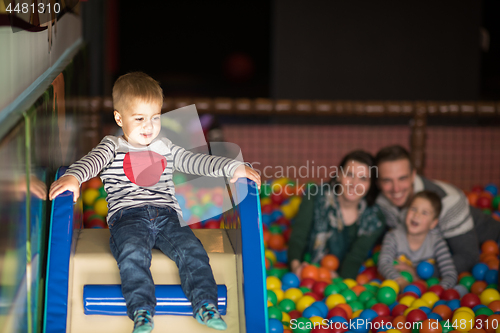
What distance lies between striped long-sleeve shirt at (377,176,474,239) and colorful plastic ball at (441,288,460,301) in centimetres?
40

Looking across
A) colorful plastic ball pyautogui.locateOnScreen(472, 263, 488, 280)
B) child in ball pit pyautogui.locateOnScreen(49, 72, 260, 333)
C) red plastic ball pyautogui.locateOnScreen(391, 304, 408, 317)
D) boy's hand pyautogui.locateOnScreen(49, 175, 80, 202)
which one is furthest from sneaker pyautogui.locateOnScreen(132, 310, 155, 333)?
colorful plastic ball pyautogui.locateOnScreen(472, 263, 488, 280)

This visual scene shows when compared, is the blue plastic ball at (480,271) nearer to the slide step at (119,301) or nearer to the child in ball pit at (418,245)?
the child in ball pit at (418,245)

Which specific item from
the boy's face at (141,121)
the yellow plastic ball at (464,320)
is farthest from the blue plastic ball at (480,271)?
the boy's face at (141,121)

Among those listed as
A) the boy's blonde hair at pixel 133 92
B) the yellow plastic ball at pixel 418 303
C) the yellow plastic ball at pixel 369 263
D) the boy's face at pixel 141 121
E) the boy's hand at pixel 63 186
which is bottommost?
the yellow plastic ball at pixel 418 303

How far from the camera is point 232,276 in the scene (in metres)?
1.39

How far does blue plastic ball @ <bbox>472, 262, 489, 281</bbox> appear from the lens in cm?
236

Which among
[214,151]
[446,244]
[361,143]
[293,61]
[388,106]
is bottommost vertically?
[446,244]

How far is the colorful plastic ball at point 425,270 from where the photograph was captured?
7.86 feet

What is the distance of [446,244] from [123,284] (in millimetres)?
1741

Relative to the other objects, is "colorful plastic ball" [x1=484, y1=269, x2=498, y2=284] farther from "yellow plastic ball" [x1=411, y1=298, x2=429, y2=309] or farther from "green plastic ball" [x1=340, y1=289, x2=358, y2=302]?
"green plastic ball" [x1=340, y1=289, x2=358, y2=302]

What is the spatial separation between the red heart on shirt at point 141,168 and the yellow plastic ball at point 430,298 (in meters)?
1.22

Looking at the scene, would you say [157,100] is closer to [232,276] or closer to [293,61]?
[232,276]

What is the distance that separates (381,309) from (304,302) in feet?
0.95

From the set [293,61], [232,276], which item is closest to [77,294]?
[232,276]
